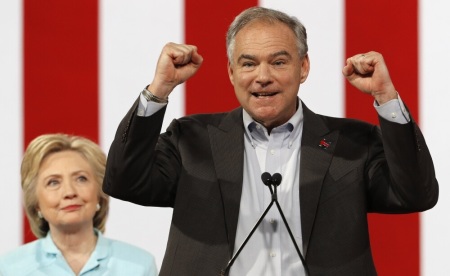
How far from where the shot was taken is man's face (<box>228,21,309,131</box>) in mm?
1980

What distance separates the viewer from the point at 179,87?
3221 mm

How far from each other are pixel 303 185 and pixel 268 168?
10cm

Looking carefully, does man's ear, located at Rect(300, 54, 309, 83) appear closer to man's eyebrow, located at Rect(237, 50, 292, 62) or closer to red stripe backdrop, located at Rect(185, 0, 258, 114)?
man's eyebrow, located at Rect(237, 50, 292, 62)

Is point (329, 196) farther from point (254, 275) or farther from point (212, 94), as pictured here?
point (212, 94)

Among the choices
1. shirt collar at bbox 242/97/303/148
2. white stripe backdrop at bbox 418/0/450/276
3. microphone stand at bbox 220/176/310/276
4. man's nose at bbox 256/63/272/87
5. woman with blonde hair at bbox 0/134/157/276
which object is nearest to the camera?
microphone stand at bbox 220/176/310/276

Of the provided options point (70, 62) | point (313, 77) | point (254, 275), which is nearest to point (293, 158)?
point (254, 275)

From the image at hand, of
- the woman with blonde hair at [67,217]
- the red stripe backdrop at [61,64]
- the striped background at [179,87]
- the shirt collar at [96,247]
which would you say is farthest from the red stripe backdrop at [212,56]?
the shirt collar at [96,247]

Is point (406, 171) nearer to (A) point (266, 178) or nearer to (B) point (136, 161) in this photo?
(A) point (266, 178)

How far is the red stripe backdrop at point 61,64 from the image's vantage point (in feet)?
10.7

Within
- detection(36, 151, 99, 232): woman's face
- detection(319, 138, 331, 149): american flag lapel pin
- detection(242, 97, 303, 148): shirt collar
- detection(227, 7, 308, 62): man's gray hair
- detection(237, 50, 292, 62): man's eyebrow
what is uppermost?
detection(227, 7, 308, 62): man's gray hair

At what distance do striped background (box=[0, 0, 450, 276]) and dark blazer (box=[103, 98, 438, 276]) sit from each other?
3.76 ft
